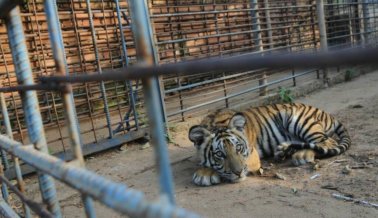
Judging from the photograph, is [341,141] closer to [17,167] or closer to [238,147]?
[238,147]

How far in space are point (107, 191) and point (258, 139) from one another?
12.1 ft

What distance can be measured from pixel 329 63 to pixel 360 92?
7.42 meters

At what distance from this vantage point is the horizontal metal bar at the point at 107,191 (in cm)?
79

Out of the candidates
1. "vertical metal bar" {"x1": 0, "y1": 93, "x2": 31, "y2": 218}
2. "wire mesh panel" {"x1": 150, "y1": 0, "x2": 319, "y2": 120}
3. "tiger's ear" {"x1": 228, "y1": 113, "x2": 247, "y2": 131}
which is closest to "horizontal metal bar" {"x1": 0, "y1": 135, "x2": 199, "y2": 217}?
"vertical metal bar" {"x1": 0, "y1": 93, "x2": 31, "y2": 218}

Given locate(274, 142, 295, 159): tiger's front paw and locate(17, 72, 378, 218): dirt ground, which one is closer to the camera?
locate(17, 72, 378, 218): dirt ground

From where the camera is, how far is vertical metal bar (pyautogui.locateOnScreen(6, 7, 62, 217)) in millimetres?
1698

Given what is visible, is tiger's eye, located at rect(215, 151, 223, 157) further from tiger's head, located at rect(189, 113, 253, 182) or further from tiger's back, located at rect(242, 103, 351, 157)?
tiger's back, located at rect(242, 103, 351, 157)

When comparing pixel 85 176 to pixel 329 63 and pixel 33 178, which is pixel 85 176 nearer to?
pixel 329 63

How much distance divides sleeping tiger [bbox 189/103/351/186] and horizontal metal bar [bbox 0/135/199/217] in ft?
8.37

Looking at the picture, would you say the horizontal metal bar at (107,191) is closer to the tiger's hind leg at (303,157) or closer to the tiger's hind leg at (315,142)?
the tiger's hind leg at (303,157)

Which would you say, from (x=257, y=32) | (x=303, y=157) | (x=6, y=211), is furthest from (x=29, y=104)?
(x=257, y=32)

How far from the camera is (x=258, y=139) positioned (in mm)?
4539

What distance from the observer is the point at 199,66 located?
75cm

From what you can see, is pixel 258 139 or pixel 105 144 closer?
pixel 258 139
